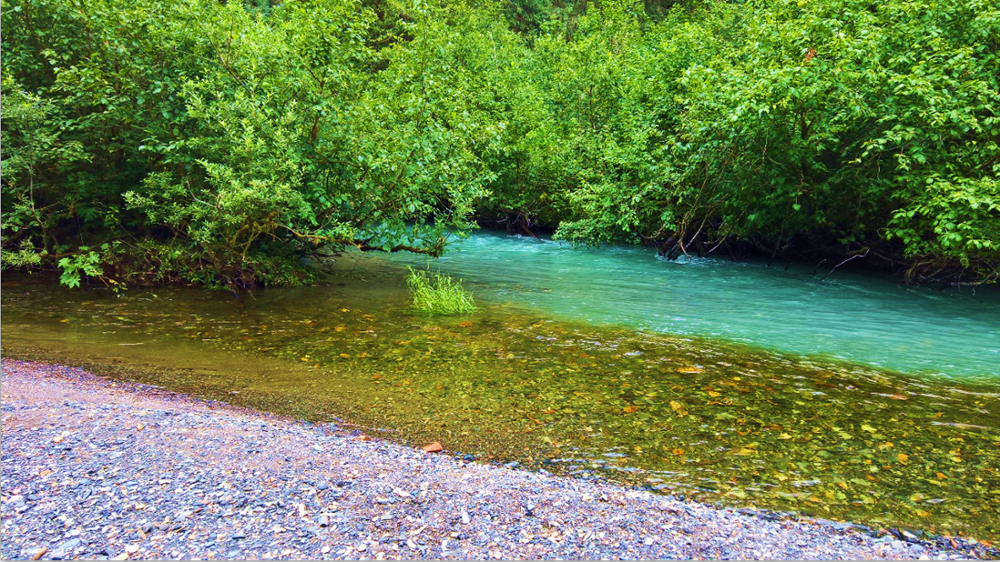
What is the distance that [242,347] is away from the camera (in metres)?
7.76

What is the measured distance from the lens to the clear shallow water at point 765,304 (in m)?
8.48

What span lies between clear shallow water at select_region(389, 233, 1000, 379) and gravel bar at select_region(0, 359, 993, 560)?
16.6ft

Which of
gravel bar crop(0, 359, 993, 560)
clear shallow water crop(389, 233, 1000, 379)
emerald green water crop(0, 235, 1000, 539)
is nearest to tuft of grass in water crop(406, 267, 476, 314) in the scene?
emerald green water crop(0, 235, 1000, 539)

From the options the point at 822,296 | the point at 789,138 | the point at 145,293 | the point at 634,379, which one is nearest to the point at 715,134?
the point at 789,138

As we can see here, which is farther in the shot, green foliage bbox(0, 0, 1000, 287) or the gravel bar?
green foliage bbox(0, 0, 1000, 287)

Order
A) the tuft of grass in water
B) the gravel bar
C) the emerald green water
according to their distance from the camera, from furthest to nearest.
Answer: the tuft of grass in water, the emerald green water, the gravel bar

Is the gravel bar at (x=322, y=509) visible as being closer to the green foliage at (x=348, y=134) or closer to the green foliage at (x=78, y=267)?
the green foliage at (x=348, y=134)

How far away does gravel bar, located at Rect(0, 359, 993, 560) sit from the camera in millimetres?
3422

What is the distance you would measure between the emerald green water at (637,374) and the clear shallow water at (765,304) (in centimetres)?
8

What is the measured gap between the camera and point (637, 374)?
275 inches

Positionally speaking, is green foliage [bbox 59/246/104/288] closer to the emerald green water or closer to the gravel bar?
the emerald green water

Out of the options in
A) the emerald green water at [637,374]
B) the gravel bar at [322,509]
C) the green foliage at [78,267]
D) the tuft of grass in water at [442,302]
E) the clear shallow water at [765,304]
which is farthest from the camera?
the tuft of grass in water at [442,302]

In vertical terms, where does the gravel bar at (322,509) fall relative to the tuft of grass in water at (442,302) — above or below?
below

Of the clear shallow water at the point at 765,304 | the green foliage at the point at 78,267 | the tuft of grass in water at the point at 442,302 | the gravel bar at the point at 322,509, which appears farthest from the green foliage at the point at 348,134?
the gravel bar at the point at 322,509
